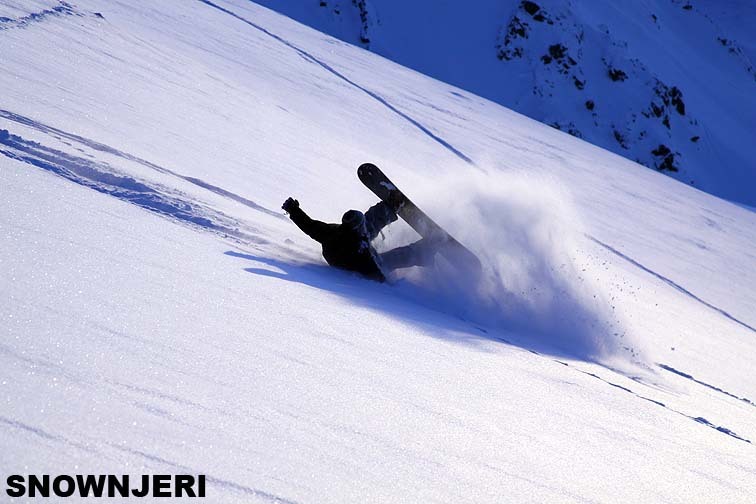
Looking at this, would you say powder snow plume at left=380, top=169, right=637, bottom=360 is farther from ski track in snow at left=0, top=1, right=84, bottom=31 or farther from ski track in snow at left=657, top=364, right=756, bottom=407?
ski track in snow at left=0, top=1, right=84, bottom=31

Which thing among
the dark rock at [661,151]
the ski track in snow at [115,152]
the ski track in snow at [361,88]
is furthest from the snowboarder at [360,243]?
the dark rock at [661,151]

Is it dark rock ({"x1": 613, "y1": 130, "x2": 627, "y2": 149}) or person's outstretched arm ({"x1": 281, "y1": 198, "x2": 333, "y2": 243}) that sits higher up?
dark rock ({"x1": 613, "y1": 130, "x2": 627, "y2": 149})

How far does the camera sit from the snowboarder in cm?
514

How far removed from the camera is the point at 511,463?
9.49 ft

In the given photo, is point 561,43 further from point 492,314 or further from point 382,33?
point 492,314

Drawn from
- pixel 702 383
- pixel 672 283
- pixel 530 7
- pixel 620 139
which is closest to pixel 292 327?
pixel 702 383

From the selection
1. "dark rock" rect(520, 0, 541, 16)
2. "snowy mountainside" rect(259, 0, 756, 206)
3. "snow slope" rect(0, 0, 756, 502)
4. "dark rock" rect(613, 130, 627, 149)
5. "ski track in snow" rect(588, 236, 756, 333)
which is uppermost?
"dark rock" rect(520, 0, 541, 16)

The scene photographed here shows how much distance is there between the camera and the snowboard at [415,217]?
546cm

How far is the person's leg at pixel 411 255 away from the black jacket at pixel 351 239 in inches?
5.5

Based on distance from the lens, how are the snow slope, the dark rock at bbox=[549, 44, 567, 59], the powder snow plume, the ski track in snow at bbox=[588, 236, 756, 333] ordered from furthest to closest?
the dark rock at bbox=[549, 44, 567, 59] < the ski track in snow at bbox=[588, 236, 756, 333] < the powder snow plume < the snow slope

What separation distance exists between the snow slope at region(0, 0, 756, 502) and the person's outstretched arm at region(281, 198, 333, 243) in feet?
0.76

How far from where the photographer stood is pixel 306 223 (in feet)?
17.1

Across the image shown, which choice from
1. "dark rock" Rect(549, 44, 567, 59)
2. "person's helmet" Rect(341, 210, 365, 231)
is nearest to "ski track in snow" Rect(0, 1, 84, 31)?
"person's helmet" Rect(341, 210, 365, 231)

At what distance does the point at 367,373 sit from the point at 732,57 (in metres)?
77.5
